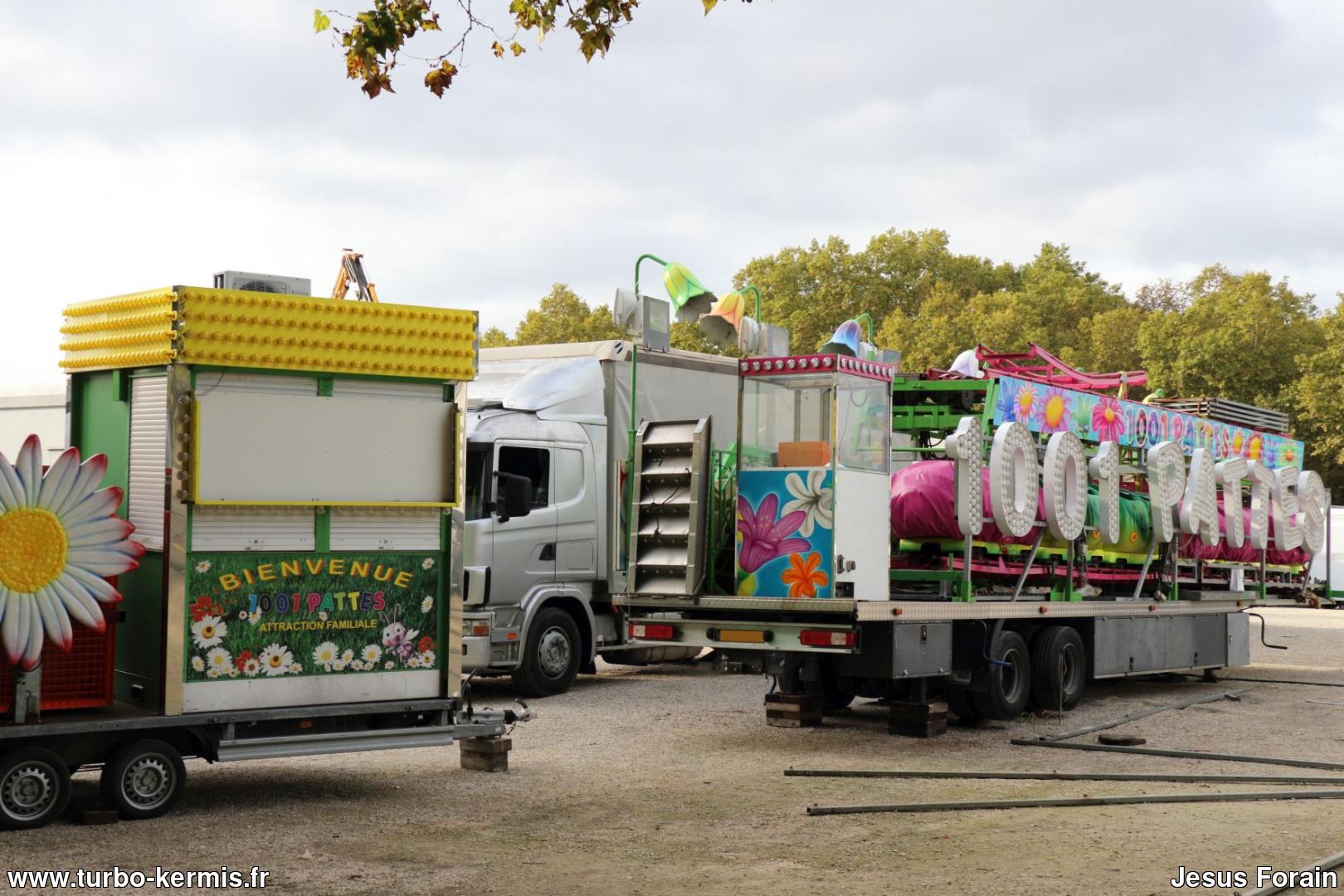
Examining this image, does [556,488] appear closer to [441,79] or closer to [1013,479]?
[1013,479]

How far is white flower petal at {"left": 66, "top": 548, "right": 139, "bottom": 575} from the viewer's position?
793cm

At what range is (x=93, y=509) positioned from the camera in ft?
26.2

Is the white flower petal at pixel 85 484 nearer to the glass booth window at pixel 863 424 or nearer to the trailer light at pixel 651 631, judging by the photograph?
the trailer light at pixel 651 631

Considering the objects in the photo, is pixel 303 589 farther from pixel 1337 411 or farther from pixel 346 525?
pixel 1337 411

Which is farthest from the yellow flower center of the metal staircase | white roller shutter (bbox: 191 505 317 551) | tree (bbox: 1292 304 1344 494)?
tree (bbox: 1292 304 1344 494)

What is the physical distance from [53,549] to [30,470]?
413 millimetres

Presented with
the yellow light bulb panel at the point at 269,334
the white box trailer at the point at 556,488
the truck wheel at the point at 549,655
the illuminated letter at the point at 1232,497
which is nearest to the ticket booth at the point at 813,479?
the white box trailer at the point at 556,488

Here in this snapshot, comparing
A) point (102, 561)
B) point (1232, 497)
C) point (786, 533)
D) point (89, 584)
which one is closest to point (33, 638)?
point (89, 584)

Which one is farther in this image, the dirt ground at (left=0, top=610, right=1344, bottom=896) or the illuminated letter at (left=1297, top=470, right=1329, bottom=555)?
the illuminated letter at (left=1297, top=470, right=1329, bottom=555)

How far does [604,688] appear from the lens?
1591 cm

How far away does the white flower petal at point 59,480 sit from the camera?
7836 millimetres

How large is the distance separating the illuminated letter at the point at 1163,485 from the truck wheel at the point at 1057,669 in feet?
6.35

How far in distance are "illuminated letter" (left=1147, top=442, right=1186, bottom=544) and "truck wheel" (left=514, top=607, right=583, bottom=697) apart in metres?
5.87

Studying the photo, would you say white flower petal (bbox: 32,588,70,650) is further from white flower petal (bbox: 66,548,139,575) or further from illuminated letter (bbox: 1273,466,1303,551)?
illuminated letter (bbox: 1273,466,1303,551)
